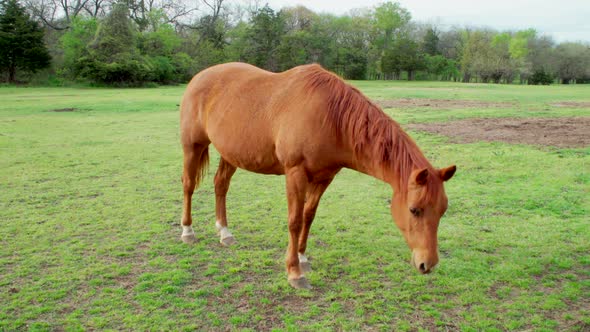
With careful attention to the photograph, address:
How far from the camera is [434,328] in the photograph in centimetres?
280

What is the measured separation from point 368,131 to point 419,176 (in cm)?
64

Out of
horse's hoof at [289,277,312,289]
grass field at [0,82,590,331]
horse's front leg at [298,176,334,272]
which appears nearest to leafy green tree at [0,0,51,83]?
grass field at [0,82,590,331]

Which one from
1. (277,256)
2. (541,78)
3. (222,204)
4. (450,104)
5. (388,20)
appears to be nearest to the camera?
(277,256)

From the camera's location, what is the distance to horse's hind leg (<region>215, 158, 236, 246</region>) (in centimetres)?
429

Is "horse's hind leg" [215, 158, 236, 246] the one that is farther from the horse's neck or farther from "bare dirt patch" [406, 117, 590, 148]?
"bare dirt patch" [406, 117, 590, 148]

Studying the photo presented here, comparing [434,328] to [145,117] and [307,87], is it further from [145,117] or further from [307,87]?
[145,117]

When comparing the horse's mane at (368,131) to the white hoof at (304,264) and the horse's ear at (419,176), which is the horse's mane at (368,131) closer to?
the horse's ear at (419,176)

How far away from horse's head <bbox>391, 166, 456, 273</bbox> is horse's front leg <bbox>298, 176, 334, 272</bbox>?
3.38ft

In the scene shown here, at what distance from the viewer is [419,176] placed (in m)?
2.59

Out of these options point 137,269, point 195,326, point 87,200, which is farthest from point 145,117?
point 195,326

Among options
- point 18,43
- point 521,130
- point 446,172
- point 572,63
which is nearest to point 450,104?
point 521,130

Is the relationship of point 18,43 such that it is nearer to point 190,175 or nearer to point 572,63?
point 190,175

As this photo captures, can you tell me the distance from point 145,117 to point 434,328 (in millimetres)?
13951

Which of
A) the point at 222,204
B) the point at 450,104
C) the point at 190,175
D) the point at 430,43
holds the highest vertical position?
the point at 430,43
